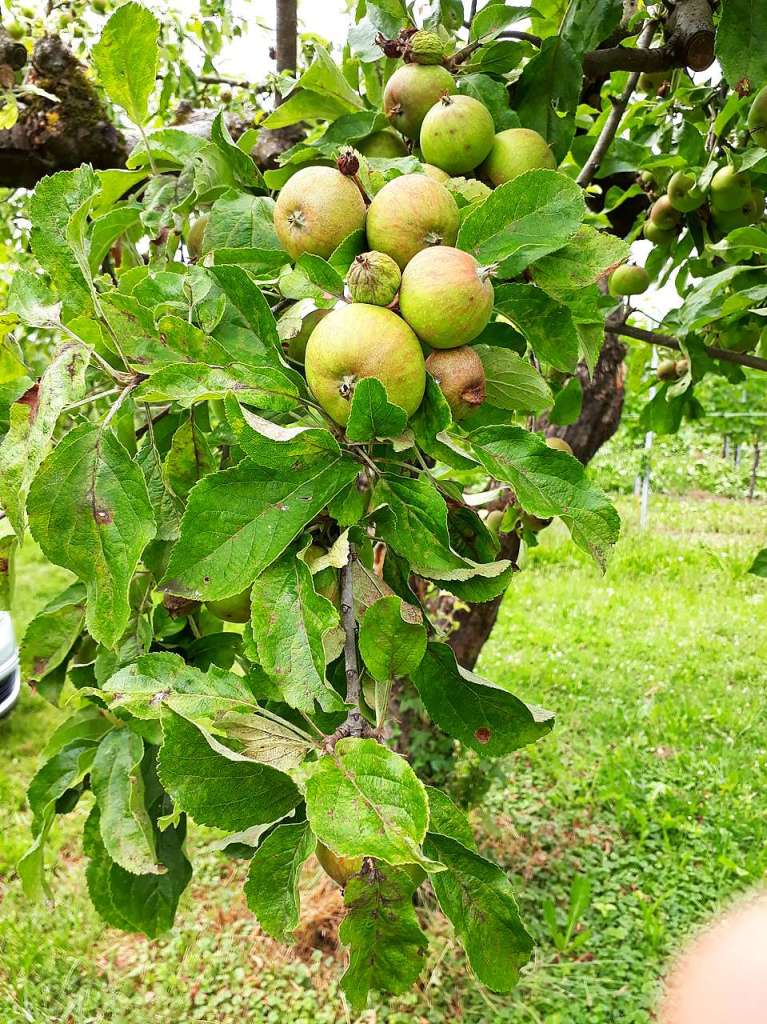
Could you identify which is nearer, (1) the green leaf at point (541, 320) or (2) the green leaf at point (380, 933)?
(2) the green leaf at point (380, 933)

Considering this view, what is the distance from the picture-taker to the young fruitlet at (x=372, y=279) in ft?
2.73

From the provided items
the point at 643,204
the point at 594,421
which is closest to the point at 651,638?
the point at 594,421

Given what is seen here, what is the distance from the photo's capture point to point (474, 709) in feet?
3.03

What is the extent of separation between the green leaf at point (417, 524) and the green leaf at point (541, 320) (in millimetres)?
293

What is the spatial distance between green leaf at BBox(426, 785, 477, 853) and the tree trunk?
255 centimetres

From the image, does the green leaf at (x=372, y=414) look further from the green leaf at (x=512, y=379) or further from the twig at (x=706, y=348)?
the twig at (x=706, y=348)

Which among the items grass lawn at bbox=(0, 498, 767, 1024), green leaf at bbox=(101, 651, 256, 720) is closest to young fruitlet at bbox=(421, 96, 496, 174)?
green leaf at bbox=(101, 651, 256, 720)

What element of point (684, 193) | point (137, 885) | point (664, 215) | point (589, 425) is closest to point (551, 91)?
point (684, 193)

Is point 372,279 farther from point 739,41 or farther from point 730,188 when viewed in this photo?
point 730,188

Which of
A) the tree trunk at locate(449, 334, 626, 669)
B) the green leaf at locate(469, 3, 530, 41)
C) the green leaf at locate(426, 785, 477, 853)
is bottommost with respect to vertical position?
the tree trunk at locate(449, 334, 626, 669)

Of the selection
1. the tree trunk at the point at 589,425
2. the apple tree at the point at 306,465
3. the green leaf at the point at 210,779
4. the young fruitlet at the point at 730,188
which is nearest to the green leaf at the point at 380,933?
the apple tree at the point at 306,465

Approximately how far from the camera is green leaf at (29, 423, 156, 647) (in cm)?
85

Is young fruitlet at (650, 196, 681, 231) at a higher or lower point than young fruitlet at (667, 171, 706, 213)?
lower

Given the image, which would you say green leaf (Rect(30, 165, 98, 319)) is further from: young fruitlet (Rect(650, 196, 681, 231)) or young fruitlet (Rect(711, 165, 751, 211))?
young fruitlet (Rect(650, 196, 681, 231))
